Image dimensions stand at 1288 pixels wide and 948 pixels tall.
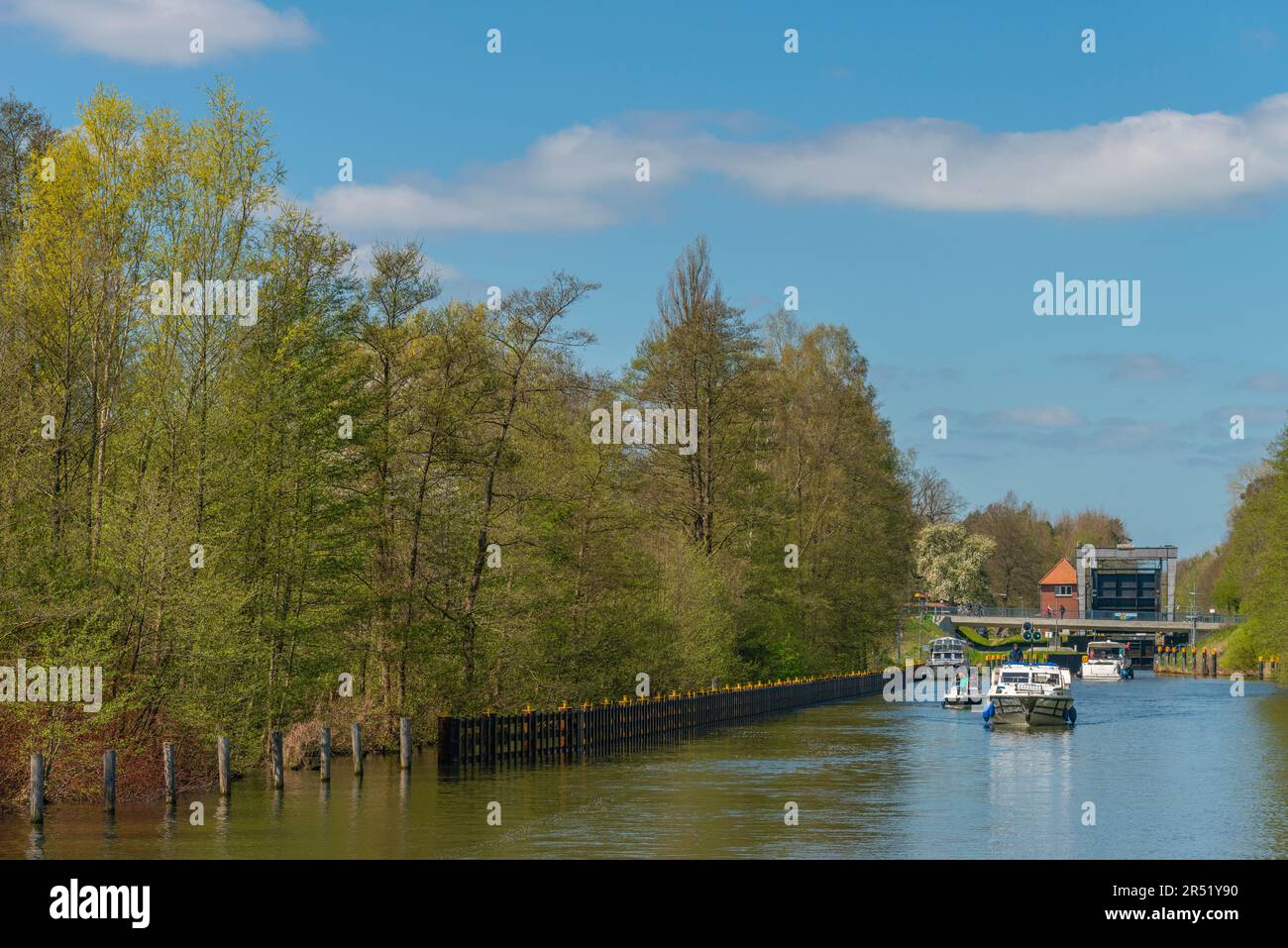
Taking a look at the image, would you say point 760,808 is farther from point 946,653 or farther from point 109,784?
point 946,653

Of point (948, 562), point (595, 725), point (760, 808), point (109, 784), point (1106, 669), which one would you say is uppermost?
point (948, 562)

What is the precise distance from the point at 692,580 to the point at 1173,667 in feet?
369

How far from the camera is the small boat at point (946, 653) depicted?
146375 millimetres

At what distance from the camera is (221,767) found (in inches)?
1655

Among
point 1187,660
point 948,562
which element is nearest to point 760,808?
point 1187,660

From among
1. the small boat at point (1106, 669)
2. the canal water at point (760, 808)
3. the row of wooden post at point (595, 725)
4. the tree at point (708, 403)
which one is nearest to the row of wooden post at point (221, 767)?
the canal water at point (760, 808)

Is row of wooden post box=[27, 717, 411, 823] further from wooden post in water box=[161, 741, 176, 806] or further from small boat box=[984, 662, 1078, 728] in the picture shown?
small boat box=[984, 662, 1078, 728]

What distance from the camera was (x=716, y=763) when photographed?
5709 cm

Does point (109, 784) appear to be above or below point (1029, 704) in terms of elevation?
above

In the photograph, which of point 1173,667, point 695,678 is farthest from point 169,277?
point 1173,667

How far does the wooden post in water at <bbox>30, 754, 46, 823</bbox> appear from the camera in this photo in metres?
36.1

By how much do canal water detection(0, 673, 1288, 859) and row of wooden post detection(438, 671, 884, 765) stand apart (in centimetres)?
171

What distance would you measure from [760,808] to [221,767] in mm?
14832
